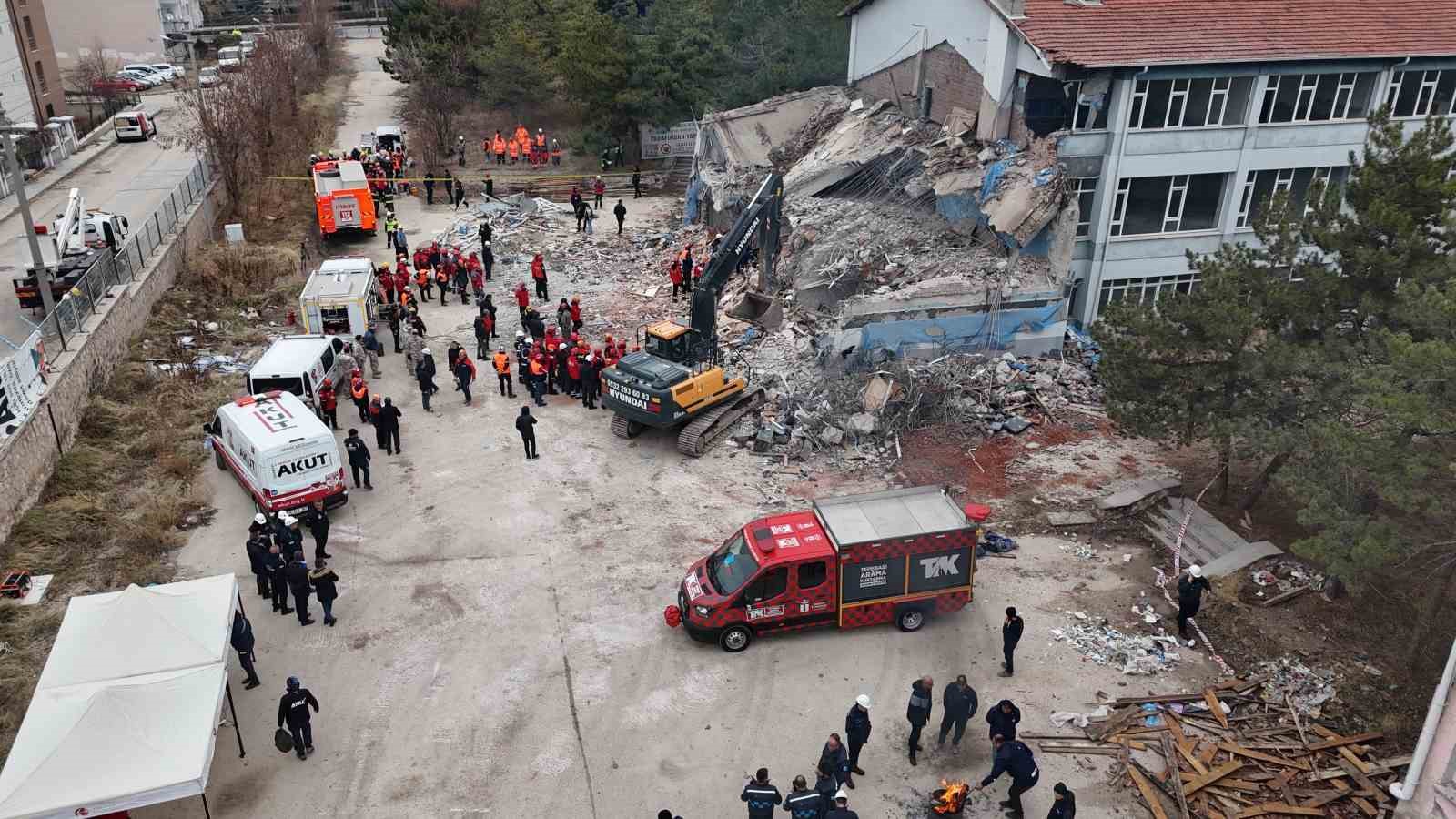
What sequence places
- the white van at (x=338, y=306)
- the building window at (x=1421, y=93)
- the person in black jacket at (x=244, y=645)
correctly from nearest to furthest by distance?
the person in black jacket at (x=244, y=645)
the white van at (x=338, y=306)
the building window at (x=1421, y=93)

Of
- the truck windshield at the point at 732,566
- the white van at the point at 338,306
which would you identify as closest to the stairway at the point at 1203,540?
the truck windshield at the point at 732,566

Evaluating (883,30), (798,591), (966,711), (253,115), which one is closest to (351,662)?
(798,591)

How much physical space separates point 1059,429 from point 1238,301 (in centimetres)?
562

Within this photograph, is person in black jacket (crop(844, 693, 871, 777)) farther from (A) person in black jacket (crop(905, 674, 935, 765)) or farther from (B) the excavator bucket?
(B) the excavator bucket

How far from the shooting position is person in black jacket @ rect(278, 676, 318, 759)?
41.5 feet

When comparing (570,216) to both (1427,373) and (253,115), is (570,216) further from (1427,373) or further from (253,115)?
(1427,373)

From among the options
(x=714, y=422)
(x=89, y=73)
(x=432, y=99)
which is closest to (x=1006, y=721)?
(x=714, y=422)

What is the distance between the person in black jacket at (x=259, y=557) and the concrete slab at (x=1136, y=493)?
14.7 m

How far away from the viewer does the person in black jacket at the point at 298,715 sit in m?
12.6

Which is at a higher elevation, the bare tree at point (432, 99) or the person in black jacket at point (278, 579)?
the bare tree at point (432, 99)

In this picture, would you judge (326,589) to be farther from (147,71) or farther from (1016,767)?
(147,71)

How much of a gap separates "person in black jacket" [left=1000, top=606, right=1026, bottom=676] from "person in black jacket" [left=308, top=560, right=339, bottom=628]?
33.3 ft

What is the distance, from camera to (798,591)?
48.9 feet

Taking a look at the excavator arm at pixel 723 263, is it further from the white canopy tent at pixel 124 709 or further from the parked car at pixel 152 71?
the parked car at pixel 152 71
